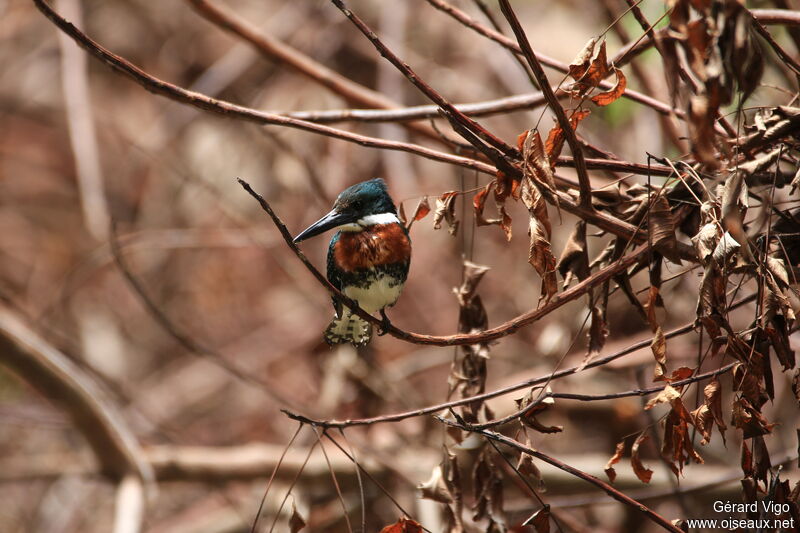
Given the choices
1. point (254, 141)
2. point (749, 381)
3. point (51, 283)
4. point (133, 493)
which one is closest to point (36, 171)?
point (51, 283)

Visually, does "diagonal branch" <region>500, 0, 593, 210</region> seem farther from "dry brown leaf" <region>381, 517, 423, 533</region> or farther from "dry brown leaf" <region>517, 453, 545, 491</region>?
"dry brown leaf" <region>381, 517, 423, 533</region>

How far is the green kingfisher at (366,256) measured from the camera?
236 centimetres

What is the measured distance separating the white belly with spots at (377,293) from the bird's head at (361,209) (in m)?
0.18

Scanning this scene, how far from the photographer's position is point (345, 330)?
2.41 metres

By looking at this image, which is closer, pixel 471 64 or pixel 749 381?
pixel 749 381

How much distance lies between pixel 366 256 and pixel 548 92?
40.5 inches

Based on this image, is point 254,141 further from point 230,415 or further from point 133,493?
point 133,493

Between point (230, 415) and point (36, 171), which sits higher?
point (36, 171)

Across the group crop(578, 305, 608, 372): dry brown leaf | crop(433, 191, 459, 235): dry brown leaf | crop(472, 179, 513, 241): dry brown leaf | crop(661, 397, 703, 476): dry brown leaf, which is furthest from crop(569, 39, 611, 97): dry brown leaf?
crop(661, 397, 703, 476): dry brown leaf

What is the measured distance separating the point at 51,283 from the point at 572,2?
181 inches

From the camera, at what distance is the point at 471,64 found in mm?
5570

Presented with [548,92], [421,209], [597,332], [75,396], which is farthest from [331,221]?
[75,396]

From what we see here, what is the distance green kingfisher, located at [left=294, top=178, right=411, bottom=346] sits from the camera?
2.36 m

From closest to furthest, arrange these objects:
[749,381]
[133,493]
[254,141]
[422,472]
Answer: [749,381], [133,493], [422,472], [254,141]
